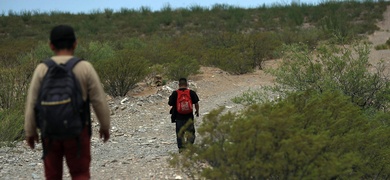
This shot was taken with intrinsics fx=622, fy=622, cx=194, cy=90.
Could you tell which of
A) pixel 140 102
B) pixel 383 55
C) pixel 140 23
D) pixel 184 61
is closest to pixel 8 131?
pixel 140 102

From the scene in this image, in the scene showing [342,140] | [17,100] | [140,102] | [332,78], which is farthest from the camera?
[140,102]

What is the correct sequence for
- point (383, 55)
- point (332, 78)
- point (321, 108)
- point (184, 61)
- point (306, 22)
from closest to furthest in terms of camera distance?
1. point (321, 108)
2. point (332, 78)
3. point (184, 61)
4. point (383, 55)
5. point (306, 22)

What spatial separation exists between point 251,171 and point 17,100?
8.13 meters

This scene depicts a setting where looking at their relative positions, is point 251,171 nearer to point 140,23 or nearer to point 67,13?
point 140,23

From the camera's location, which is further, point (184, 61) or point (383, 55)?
point (383, 55)

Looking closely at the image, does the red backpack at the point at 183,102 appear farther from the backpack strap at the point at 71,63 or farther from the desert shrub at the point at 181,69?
the desert shrub at the point at 181,69

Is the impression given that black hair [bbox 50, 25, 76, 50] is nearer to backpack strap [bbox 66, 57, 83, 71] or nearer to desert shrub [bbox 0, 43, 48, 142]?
backpack strap [bbox 66, 57, 83, 71]

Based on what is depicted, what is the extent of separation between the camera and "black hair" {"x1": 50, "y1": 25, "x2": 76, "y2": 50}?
14.6 ft

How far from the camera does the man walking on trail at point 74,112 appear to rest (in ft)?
14.3

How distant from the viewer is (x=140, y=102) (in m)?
14.2

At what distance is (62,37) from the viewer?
175 inches

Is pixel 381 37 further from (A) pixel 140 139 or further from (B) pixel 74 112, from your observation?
(B) pixel 74 112

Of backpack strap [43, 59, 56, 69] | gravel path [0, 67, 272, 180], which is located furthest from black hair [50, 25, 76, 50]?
gravel path [0, 67, 272, 180]

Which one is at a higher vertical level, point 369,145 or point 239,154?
point 239,154
